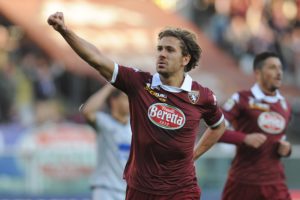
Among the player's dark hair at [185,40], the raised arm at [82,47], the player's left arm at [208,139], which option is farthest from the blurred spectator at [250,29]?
the raised arm at [82,47]

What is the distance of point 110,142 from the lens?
9.23 meters

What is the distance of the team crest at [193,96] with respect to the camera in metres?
7.33

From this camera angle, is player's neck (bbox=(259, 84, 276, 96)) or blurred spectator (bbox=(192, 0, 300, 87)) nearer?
player's neck (bbox=(259, 84, 276, 96))

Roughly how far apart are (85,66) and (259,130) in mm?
10491

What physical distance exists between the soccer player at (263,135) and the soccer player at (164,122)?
2.06m

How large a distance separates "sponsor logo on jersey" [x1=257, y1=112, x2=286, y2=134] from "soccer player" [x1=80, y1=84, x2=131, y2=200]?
4.51 feet

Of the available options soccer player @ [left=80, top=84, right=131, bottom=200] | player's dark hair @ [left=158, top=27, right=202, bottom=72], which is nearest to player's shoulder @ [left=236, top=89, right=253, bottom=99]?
soccer player @ [left=80, top=84, right=131, bottom=200]

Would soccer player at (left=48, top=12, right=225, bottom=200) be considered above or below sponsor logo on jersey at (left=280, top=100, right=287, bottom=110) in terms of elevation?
below

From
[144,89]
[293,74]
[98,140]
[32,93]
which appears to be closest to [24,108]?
[32,93]

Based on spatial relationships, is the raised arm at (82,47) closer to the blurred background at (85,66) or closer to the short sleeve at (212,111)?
the short sleeve at (212,111)

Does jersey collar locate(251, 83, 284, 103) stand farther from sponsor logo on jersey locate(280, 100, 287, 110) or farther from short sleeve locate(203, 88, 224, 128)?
short sleeve locate(203, 88, 224, 128)

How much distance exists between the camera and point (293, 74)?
22.0 m

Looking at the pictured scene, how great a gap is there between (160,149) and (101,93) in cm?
220

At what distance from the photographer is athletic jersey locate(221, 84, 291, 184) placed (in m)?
9.37
